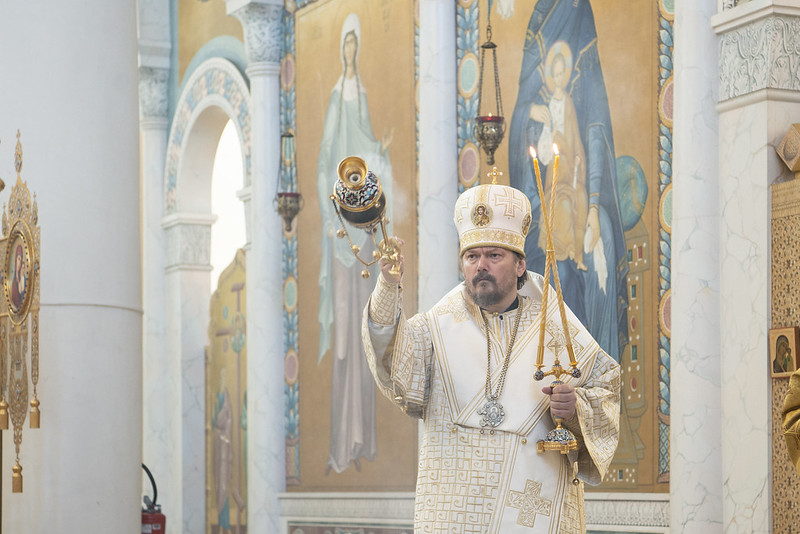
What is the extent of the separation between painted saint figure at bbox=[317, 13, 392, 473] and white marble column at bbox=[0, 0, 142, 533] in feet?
14.8

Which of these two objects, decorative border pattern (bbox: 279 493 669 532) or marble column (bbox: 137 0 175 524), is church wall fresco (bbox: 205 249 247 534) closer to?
marble column (bbox: 137 0 175 524)

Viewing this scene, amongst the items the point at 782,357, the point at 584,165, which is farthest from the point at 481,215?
the point at 584,165

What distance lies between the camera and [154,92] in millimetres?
16859

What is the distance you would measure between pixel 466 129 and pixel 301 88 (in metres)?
3.28

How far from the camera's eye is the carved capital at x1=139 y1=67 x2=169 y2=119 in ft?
55.3

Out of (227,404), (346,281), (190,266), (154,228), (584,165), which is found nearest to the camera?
(584,165)

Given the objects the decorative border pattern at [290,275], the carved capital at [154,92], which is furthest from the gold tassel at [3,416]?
the carved capital at [154,92]

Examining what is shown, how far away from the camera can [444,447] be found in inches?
194

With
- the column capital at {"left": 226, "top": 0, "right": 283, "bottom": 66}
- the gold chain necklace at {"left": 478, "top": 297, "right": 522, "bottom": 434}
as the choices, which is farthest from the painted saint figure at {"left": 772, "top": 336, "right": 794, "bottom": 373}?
the column capital at {"left": 226, "top": 0, "right": 283, "bottom": 66}

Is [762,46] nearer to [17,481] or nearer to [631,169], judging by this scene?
[631,169]

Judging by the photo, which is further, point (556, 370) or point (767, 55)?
point (767, 55)

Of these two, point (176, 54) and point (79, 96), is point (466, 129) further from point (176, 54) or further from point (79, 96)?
point (176, 54)

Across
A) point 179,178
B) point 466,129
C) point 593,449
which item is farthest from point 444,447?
point 179,178

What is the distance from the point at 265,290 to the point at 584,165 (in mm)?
5208
